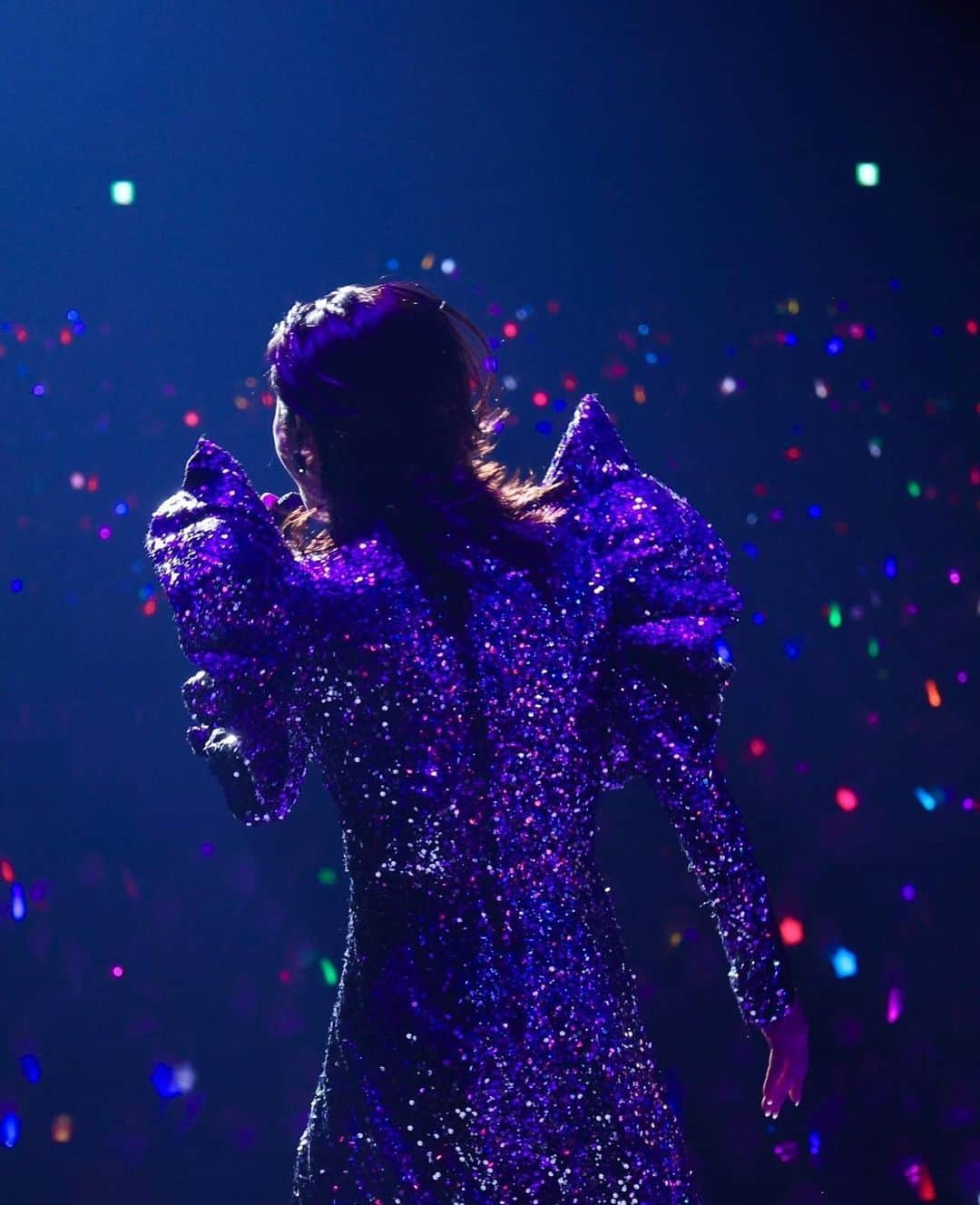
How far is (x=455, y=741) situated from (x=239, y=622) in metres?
0.19

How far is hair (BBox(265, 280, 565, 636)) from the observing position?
0.90 meters

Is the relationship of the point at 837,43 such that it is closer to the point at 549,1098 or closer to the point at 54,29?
the point at 54,29

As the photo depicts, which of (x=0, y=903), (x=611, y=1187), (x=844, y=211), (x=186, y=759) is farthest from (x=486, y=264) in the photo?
(x=611, y=1187)

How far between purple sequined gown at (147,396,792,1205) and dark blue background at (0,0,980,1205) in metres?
0.67

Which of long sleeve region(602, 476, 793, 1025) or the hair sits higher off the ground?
the hair

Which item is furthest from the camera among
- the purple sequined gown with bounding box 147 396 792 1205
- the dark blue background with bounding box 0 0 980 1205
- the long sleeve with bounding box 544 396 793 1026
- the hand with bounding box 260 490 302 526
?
the dark blue background with bounding box 0 0 980 1205

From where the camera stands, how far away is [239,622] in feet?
2.78

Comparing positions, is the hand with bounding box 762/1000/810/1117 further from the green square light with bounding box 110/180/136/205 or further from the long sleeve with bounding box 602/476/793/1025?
the green square light with bounding box 110/180/136/205

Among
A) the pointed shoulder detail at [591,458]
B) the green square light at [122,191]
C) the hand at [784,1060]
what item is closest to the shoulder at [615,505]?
the pointed shoulder detail at [591,458]

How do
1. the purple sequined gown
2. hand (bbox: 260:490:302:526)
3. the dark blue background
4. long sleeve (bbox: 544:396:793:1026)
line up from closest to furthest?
the purple sequined gown < long sleeve (bbox: 544:396:793:1026) < hand (bbox: 260:490:302:526) < the dark blue background

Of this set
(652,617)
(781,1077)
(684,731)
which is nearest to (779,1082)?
(781,1077)

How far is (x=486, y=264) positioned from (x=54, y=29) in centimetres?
66

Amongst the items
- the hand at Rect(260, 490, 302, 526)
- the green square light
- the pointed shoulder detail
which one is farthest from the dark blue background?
the pointed shoulder detail

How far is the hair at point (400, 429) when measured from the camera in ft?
2.94
